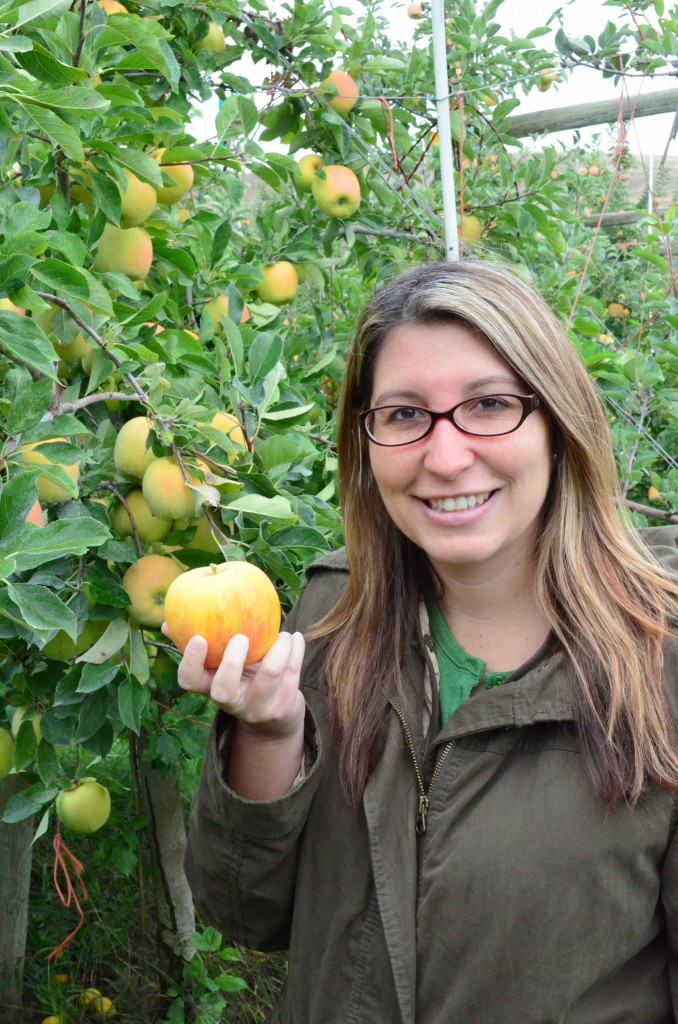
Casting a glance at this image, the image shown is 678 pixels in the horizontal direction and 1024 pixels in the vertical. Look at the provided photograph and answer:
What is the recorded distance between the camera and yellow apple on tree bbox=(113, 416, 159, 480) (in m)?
1.28

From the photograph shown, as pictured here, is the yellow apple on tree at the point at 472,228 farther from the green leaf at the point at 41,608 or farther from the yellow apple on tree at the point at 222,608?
the green leaf at the point at 41,608

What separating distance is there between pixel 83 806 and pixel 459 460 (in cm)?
92

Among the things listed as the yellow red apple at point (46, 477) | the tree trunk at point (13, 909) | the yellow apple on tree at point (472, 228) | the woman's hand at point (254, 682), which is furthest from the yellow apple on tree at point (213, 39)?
the tree trunk at point (13, 909)

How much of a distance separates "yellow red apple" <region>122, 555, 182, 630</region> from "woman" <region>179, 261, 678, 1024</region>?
0.18 m

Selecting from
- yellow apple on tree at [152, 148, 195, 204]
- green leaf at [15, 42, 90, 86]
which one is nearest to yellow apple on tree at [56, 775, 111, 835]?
yellow apple on tree at [152, 148, 195, 204]

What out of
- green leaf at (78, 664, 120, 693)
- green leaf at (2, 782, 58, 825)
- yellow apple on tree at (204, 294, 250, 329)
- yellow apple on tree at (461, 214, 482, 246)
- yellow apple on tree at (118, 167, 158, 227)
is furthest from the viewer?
yellow apple on tree at (461, 214, 482, 246)

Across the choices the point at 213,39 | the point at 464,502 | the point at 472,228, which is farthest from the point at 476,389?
the point at 472,228

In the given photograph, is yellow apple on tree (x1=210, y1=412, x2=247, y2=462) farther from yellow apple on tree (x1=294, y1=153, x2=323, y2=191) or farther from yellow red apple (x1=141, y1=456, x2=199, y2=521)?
yellow apple on tree (x1=294, y1=153, x2=323, y2=191)

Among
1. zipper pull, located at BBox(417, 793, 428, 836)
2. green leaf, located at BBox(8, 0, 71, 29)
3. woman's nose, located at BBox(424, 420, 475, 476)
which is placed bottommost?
zipper pull, located at BBox(417, 793, 428, 836)

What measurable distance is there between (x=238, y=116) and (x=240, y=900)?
48.5 inches

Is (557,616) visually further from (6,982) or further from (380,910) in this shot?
(6,982)

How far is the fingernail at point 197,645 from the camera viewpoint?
1.00m

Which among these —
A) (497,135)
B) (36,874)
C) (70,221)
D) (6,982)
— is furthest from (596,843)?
(36,874)

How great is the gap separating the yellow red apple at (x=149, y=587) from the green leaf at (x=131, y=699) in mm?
89
